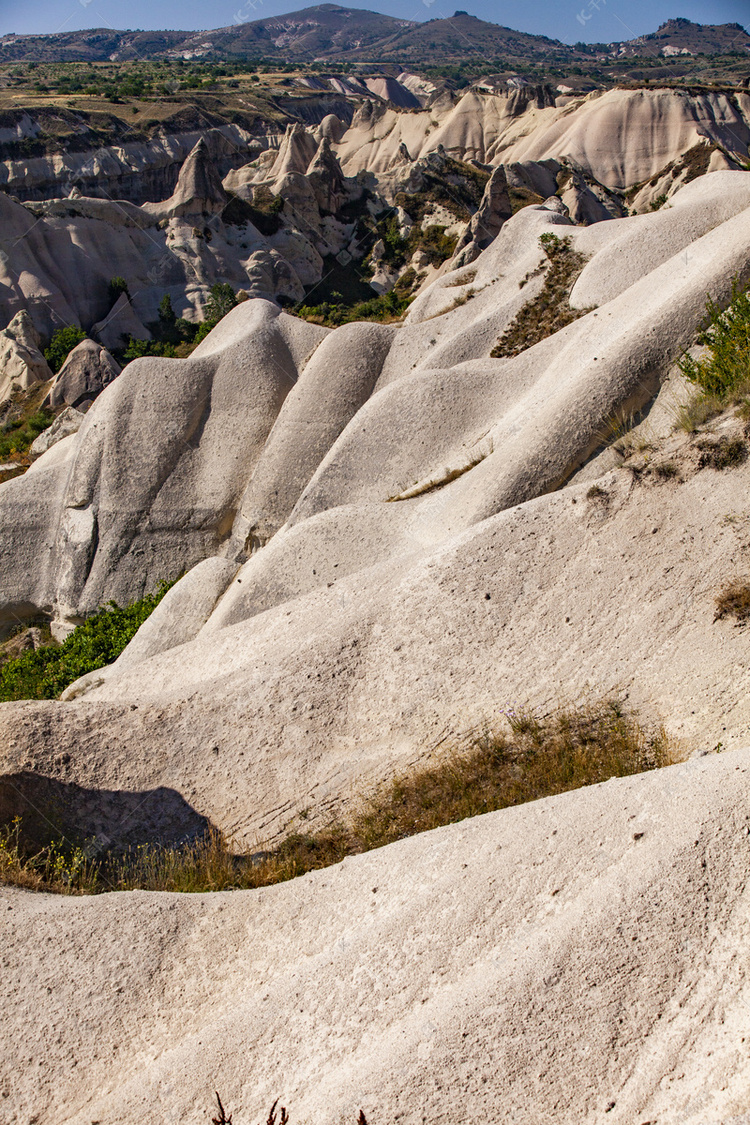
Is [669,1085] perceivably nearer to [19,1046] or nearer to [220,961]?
[220,961]

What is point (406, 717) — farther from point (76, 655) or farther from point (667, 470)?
point (76, 655)

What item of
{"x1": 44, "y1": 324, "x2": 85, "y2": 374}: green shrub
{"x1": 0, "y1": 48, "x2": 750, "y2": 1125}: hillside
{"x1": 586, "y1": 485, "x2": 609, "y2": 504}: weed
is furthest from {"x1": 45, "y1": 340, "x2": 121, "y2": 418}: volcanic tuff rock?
{"x1": 586, "y1": 485, "x2": 609, "y2": 504}: weed

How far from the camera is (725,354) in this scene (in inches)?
282

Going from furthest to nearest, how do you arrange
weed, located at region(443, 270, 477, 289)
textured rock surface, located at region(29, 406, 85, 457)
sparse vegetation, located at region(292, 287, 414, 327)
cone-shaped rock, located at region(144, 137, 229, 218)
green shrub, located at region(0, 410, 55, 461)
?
cone-shaped rock, located at region(144, 137, 229, 218) → sparse vegetation, located at region(292, 287, 414, 327) → green shrub, located at region(0, 410, 55, 461) → textured rock surface, located at region(29, 406, 85, 457) → weed, located at region(443, 270, 477, 289)

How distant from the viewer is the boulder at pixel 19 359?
30781 mm

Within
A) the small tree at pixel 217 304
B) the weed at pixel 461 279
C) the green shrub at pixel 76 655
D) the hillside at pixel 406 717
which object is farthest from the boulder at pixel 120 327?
the green shrub at pixel 76 655

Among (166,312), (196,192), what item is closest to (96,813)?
(166,312)

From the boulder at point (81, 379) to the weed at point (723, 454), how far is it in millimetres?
25525

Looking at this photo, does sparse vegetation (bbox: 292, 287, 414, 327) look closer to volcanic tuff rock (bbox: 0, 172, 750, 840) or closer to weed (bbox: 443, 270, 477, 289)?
weed (bbox: 443, 270, 477, 289)

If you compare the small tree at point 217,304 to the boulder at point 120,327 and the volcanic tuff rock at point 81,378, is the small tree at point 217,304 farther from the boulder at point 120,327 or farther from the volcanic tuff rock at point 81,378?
the volcanic tuff rock at point 81,378

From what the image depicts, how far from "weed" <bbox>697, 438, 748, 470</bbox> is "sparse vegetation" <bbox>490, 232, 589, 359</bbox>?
6512mm

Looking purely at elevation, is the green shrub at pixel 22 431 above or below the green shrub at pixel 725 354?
below

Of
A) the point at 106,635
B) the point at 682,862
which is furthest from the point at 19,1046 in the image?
the point at 106,635

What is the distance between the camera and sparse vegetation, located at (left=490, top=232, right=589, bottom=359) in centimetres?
1252
